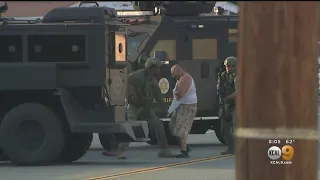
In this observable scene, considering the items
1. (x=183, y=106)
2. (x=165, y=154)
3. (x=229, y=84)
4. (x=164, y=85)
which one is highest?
(x=229, y=84)

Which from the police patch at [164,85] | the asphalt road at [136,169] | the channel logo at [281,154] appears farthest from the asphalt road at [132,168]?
the channel logo at [281,154]

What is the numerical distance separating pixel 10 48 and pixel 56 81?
836 mm

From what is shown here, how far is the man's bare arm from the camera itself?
12703mm

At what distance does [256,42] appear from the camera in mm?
3732

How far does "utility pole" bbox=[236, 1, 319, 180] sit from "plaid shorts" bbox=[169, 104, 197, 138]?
883cm

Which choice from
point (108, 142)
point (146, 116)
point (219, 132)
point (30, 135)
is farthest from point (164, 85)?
point (30, 135)

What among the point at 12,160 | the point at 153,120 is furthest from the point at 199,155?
the point at 12,160

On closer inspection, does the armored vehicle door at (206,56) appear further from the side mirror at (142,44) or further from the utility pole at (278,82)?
the utility pole at (278,82)

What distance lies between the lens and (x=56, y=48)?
11.5 m

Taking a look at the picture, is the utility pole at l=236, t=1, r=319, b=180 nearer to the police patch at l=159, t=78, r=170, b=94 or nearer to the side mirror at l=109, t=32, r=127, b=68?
the side mirror at l=109, t=32, r=127, b=68

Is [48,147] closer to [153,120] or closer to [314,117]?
[153,120]

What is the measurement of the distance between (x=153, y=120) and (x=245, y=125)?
28.9 ft

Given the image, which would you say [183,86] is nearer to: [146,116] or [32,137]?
[146,116]

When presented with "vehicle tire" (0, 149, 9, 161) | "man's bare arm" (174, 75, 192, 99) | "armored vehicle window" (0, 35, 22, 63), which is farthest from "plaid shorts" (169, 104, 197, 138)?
"armored vehicle window" (0, 35, 22, 63)
